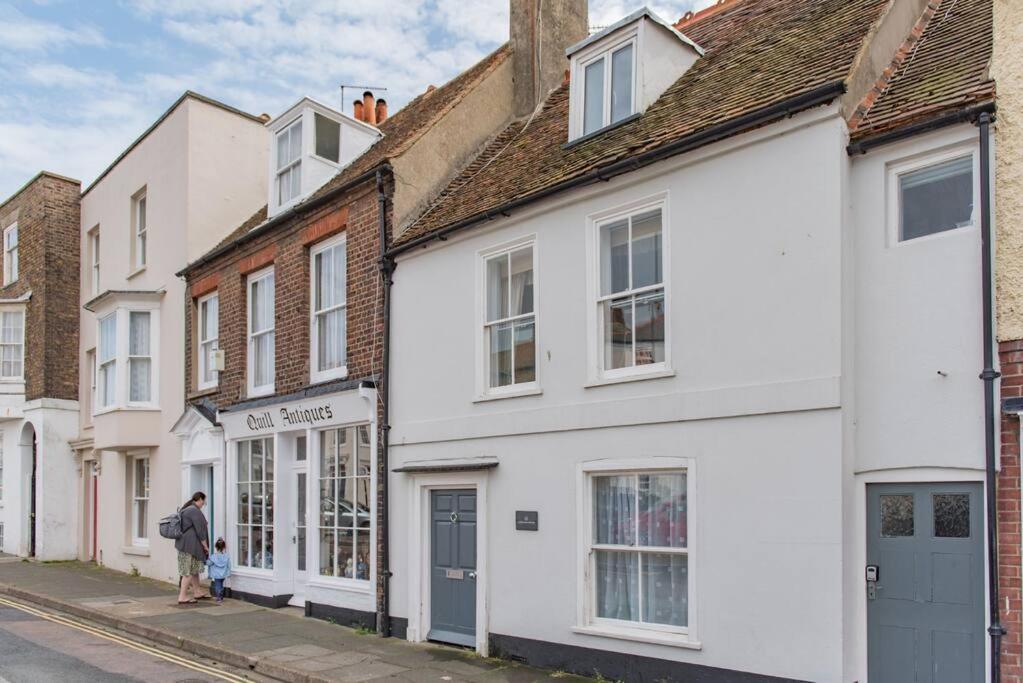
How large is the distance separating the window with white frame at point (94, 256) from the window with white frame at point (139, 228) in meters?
2.36

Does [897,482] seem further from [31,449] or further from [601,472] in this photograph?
[31,449]

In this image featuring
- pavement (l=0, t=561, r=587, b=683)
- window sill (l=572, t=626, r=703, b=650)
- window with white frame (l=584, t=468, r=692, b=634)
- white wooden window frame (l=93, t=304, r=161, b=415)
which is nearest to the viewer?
window sill (l=572, t=626, r=703, b=650)

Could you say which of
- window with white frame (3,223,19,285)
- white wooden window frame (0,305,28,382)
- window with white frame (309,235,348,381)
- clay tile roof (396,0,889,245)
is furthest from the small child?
window with white frame (3,223,19,285)

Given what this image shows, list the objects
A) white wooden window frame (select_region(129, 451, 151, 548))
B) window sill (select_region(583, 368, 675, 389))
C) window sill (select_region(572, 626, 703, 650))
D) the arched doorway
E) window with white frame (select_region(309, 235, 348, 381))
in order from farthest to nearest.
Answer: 1. the arched doorway
2. white wooden window frame (select_region(129, 451, 151, 548))
3. window with white frame (select_region(309, 235, 348, 381))
4. window sill (select_region(583, 368, 675, 389))
5. window sill (select_region(572, 626, 703, 650))

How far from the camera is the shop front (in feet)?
42.5

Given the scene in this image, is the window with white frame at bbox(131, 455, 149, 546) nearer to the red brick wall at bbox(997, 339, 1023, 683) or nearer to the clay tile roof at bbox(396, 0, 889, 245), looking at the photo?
the clay tile roof at bbox(396, 0, 889, 245)

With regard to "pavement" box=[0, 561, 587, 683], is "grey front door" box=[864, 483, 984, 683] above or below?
above

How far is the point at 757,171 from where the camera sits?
851 cm

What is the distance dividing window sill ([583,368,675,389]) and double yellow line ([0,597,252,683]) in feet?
16.0

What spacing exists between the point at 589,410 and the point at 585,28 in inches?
318

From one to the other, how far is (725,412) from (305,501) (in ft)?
26.4

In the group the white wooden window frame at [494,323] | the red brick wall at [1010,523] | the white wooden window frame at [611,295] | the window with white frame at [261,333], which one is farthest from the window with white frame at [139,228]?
the red brick wall at [1010,523]

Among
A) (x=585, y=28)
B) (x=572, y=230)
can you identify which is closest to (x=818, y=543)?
(x=572, y=230)

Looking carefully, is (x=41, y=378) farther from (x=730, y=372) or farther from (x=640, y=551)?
(x=730, y=372)
